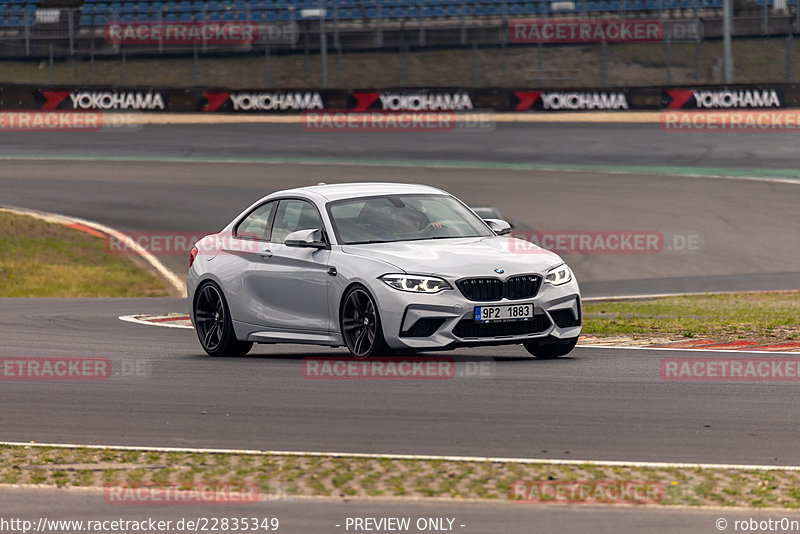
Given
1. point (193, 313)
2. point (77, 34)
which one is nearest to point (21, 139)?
point (77, 34)

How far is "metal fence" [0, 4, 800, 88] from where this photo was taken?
5300cm

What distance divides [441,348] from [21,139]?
3687cm

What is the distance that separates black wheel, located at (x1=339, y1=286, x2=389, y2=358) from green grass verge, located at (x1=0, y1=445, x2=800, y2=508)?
3405 millimetres

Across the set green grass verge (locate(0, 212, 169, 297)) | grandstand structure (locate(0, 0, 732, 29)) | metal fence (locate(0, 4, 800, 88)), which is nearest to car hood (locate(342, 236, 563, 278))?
green grass verge (locate(0, 212, 169, 297))

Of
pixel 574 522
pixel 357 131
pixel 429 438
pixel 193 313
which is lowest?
pixel 357 131

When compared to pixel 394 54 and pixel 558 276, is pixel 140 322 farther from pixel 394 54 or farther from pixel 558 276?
pixel 394 54

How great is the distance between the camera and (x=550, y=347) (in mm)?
11047

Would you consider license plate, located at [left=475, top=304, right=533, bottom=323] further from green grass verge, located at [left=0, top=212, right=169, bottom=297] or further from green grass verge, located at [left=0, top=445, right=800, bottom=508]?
green grass verge, located at [left=0, top=212, right=169, bottom=297]

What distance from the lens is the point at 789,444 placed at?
7.14 metres

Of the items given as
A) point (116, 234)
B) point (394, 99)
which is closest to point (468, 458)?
point (116, 234)

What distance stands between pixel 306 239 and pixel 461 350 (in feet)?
6.40

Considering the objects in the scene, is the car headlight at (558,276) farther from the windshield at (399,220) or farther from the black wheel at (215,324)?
the black wheel at (215,324)

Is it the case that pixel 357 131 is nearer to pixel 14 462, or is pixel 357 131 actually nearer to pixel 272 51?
pixel 272 51

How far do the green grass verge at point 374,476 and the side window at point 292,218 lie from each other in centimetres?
474
